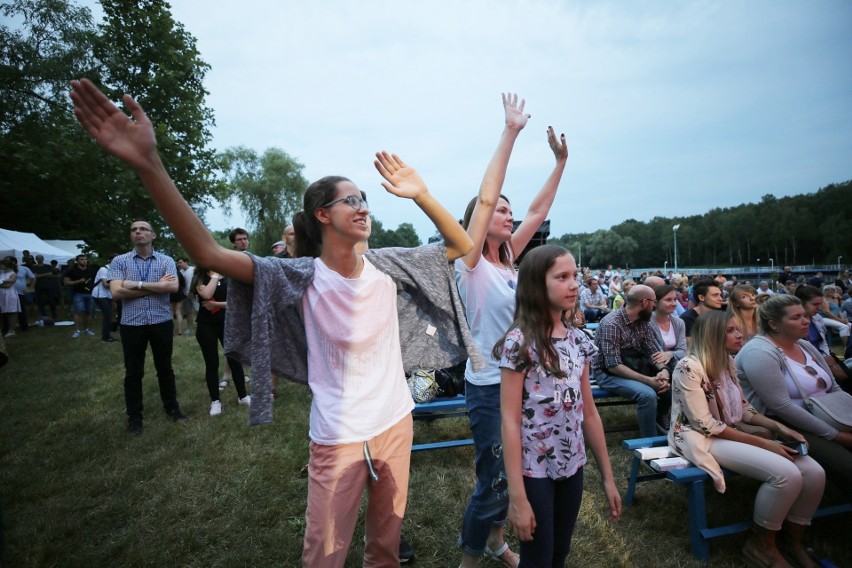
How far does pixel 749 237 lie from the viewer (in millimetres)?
89250

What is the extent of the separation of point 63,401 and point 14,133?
51.2ft

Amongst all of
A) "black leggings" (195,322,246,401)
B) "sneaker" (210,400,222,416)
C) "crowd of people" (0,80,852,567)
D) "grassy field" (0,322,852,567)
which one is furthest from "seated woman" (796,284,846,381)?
"sneaker" (210,400,222,416)

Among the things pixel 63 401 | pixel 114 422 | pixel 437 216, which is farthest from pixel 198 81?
pixel 437 216

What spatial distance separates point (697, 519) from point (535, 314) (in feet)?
7.60

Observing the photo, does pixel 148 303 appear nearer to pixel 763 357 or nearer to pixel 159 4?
pixel 763 357

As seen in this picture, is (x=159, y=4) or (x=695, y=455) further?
(x=159, y=4)

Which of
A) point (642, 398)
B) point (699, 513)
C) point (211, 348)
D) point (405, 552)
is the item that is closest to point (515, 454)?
point (405, 552)

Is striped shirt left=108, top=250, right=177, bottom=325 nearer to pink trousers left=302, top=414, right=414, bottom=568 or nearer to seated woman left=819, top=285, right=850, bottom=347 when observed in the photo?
pink trousers left=302, top=414, right=414, bottom=568

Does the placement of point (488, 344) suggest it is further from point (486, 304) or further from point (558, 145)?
point (558, 145)

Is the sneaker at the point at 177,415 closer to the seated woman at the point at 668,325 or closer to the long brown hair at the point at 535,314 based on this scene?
the long brown hair at the point at 535,314

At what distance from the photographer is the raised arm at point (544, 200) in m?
2.89

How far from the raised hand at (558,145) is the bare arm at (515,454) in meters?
1.63

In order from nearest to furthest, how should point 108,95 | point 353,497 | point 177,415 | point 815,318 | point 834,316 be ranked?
point 353,497 → point 177,415 → point 815,318 → point 834,316 → point 108,95

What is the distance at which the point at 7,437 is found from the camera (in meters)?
5.16
